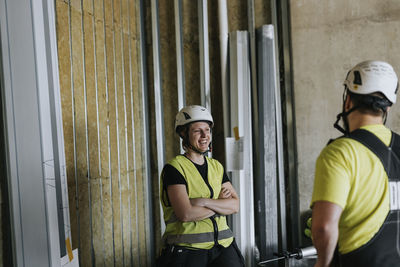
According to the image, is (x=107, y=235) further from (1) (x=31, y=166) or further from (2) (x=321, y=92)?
(2) (x=321, y=92)

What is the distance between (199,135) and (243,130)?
3.63 feet

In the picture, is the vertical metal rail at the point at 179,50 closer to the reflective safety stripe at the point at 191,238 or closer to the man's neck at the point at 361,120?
the reflective safety stripe at the point at 191,238

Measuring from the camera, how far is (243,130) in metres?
3.42

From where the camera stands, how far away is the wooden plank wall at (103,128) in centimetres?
227

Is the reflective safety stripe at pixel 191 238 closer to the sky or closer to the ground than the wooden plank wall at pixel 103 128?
closer to the ground

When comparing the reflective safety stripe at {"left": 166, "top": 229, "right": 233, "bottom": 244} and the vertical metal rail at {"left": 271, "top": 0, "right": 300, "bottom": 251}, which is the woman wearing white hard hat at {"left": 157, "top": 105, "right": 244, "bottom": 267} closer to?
the reflective safety stripe at {"left": 166, "top": 229, "right": 233, "bottom": 244}

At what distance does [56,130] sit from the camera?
1.85 metres

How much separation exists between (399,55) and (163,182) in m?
2.59

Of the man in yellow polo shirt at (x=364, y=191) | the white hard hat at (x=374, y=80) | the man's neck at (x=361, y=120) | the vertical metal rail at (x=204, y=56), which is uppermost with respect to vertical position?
the vertical metal rail at (x=204, y=56)

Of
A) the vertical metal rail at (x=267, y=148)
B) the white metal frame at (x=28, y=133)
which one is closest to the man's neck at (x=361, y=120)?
the white metal frame at (x=28, y=133)

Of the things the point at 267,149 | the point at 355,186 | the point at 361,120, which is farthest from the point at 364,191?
the point at 267,149

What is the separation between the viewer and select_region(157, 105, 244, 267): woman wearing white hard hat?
7.01 feet

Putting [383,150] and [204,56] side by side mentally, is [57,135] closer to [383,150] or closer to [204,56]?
[383,150]

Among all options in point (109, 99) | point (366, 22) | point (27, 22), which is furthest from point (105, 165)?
point (366, 22)
